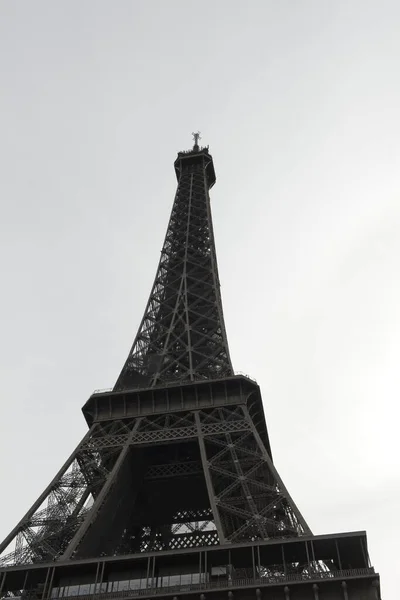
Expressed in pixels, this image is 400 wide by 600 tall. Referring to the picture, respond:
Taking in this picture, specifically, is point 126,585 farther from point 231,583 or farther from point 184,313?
point 184,313

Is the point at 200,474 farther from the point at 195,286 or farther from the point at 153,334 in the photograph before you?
the point at 195,286

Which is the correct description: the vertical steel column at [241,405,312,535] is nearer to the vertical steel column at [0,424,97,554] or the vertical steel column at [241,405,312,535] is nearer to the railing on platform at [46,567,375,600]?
the railing on platform at [46,567,375,600]

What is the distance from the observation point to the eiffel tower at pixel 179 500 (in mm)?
36688

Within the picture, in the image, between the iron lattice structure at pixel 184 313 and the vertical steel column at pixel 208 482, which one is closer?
the vertical steel column at pixel 208 482

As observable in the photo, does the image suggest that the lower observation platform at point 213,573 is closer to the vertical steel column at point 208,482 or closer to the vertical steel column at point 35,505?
the vertical steel column at point 208,482

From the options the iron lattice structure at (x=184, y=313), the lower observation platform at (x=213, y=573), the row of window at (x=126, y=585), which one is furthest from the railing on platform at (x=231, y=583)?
the iron lattice structure at (x=184, y=313)

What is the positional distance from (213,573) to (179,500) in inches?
720

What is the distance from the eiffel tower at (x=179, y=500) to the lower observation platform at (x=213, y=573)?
0.07 meters

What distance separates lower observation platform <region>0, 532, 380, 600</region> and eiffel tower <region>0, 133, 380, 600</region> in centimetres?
7

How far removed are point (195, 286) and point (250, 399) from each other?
20718 mm

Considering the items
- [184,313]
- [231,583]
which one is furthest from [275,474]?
[184,313]

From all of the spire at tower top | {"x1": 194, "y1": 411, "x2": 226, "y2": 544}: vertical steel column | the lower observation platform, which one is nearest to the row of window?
the lower observation platform

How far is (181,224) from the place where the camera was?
8669cm

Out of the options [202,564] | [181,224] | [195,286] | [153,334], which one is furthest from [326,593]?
[181,224]
